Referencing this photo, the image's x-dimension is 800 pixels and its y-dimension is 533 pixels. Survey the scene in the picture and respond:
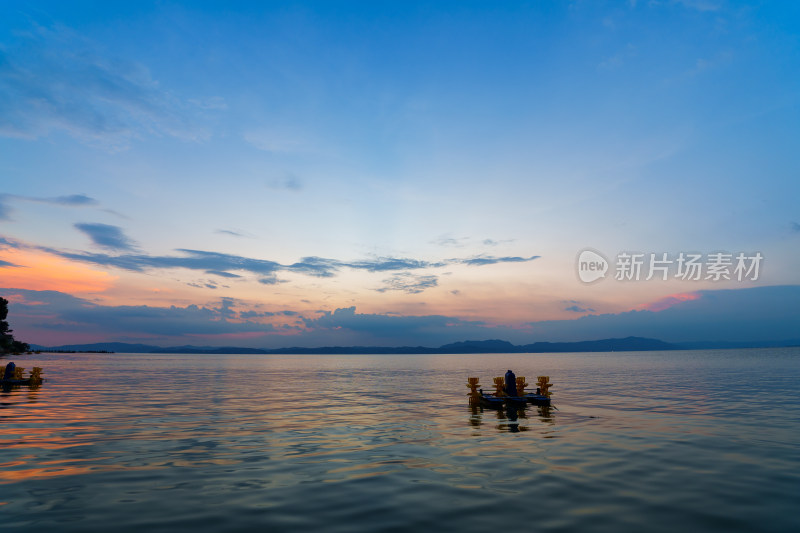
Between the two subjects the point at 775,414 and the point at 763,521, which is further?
the point at 775,414

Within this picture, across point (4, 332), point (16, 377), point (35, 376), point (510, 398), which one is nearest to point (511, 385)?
point (510, 398)

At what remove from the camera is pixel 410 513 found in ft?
38.8

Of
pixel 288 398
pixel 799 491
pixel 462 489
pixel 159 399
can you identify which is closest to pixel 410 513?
pixel 462 489

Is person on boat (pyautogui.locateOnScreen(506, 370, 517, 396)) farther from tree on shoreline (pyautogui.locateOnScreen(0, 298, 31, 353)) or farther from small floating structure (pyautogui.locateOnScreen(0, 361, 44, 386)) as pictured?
tree on shoreline (pyautogui.locateOnScreen(0, 298, 31, 353))

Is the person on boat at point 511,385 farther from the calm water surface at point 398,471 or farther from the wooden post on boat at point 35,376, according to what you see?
the wooden post on boat at point 35,376

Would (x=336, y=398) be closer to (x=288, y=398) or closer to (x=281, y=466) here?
(x=288, y=398)

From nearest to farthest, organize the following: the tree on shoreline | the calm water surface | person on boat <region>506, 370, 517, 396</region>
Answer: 1. the calm water surface
2. person on boat <region>506, 370, 517, 396</region>
3. the tree on shoreline

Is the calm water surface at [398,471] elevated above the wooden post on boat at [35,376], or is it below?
above

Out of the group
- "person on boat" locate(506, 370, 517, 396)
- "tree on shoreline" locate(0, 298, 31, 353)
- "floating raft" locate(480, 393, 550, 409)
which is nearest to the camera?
"floating raft" locate(480, 393, 550, 409)

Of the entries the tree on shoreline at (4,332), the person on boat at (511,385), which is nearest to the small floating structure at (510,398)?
the person on boat at (511,385)

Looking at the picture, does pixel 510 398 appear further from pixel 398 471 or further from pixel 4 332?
pixel 4 332

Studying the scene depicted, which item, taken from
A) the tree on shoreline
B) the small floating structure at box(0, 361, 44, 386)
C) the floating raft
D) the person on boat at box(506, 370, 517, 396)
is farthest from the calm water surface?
the tree on shoreline

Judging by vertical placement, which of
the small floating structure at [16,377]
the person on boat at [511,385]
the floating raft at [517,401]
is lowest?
the small floating structure at [16,377]

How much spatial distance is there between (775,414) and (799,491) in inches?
813
